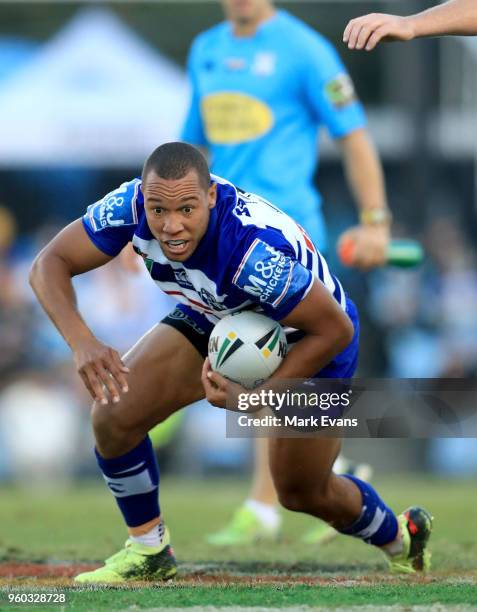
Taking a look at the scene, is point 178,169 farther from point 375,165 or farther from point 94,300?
point 94,300

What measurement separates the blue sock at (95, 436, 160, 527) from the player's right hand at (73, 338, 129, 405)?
23.4 inches

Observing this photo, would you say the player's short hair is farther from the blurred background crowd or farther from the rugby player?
the blurred background crowd

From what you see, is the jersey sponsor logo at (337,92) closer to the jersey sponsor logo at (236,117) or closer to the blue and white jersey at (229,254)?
the jersey sponsor logo at (236,117)

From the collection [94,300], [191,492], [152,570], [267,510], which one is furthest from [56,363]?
[152,570]

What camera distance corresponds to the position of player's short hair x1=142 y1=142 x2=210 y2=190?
524 centimetres

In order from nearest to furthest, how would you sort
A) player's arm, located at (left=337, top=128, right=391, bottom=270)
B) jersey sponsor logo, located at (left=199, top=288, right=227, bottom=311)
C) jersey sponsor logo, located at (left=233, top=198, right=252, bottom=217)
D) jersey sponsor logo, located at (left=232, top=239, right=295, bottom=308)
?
jersey sponsor logo, located at (left=232, top=239, right=295, bottom=308)
jersey sponsor logo, located at (left=233, top=198, right=252, bottom=217)
jersey sponsor logo, located at (left=199, top=288, right=227, bottom=311)
player's arm, located at (left=337, top=128, right=391, bottom=270)

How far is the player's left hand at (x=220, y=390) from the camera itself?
538 cm

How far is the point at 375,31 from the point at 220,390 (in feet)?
5.05

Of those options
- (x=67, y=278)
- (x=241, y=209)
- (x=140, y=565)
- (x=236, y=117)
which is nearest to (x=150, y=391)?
(x=67, y=278)

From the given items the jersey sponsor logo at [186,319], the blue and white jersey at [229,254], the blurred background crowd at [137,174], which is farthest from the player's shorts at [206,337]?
the blurred background crowd at [137,174]

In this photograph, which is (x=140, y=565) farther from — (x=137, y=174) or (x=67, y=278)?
(x=137, y=174)

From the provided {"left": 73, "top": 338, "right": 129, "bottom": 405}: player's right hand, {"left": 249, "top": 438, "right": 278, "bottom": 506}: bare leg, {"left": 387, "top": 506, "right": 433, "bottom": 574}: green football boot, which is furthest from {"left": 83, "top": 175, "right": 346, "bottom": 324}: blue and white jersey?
{"left": 249, "top": 438, "right": 278, "bottom": 506}: bare leg

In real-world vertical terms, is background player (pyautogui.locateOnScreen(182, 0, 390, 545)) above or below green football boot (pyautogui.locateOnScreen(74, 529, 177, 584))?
above

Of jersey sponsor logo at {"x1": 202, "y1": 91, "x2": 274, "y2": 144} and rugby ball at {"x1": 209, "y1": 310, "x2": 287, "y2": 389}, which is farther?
jersey sponsor logo at {"x1": 202, "y1": 91, "x2": 274, "y2": 144}
